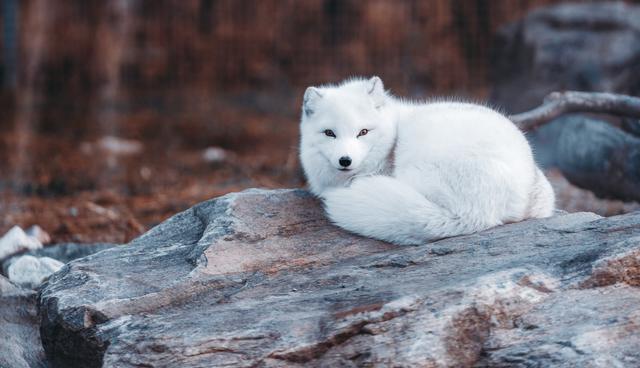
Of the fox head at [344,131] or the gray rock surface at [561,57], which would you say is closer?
the fox head at [344,131]

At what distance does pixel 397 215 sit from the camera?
8.66 feet

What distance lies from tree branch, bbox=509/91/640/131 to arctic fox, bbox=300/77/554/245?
0.86 metres

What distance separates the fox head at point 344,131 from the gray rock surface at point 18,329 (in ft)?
3.54

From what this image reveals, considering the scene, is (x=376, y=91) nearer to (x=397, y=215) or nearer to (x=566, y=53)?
(x=397, y=215)

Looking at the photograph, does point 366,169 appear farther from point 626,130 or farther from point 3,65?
point 3,65

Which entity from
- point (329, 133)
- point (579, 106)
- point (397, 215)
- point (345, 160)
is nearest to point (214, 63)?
point (579, 106)

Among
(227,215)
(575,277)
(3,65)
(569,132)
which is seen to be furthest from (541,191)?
(3,65)

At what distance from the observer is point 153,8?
871 centimetres

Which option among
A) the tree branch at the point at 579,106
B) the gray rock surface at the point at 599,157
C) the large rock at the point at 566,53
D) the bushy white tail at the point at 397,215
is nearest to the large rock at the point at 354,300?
the bushy white tail at the point at 397,215

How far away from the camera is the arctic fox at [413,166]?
2.68 m

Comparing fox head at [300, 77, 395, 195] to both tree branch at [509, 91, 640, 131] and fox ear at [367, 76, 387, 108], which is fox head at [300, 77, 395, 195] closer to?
fox ear at [367, 76, 387, 108]

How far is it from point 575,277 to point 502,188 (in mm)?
513

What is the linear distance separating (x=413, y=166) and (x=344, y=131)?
0.29 metres

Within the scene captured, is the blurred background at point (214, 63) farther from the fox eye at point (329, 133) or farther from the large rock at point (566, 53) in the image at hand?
the fox eye at point (329, 133)
